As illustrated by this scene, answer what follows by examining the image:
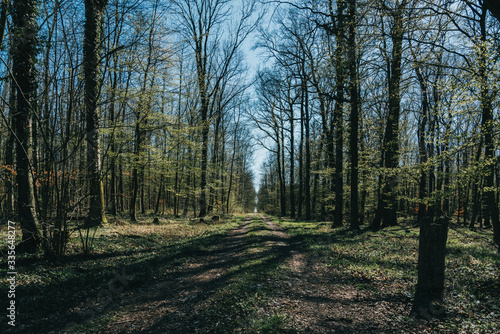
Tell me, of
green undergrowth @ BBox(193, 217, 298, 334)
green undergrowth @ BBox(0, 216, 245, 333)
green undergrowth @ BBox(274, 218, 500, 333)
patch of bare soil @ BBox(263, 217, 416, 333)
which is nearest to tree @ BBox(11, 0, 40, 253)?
green undergrowth @ BBox(0, 216, 245, 333)

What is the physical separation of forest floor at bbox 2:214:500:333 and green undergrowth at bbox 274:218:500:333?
0.03m

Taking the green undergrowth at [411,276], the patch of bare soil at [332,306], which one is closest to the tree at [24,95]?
the patch of bare soil at [332,306]

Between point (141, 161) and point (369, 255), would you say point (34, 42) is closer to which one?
point (141, 161)

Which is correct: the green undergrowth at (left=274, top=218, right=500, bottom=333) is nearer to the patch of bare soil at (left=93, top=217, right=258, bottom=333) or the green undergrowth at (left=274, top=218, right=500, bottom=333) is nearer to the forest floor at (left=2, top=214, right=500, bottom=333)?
the forest floor at (left=2, top=214, right=500, bottom=333)

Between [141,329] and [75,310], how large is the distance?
5.50 feet

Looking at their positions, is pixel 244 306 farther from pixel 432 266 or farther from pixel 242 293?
pixel 432 266

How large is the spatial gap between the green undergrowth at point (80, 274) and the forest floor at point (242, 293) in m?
0.02

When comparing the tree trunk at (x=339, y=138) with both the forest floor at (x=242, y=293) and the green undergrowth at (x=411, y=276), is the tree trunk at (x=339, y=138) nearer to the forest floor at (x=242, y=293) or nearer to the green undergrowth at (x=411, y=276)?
the green undergrowth at (x=411, y=276)

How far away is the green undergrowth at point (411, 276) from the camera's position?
3.80 metres

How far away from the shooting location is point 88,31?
8.94 metres

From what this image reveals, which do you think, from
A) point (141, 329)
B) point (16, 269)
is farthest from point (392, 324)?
point (16, 269)

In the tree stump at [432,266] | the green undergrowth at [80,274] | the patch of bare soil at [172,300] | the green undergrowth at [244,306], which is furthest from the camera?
the tree stump at [432,266]

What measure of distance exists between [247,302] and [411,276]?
4284 mm

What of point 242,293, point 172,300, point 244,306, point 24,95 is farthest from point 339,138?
point 24,95
